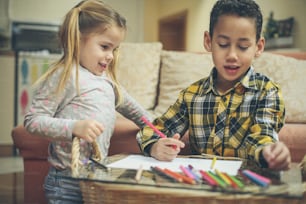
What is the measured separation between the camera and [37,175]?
158cm

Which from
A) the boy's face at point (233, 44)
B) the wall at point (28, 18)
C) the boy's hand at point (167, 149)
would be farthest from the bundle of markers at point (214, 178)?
the wall at point (28, 18)

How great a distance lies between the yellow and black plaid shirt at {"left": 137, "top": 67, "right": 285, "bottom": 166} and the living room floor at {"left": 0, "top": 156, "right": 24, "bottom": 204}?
3.63 feet

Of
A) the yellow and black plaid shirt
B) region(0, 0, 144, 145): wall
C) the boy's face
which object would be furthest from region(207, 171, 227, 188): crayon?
region(0, 0, 144, 145): wall

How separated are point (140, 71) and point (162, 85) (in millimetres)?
133

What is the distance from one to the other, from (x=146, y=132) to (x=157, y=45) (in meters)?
1.22

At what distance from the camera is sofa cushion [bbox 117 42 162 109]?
2.05 meters

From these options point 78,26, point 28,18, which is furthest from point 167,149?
point 28,18

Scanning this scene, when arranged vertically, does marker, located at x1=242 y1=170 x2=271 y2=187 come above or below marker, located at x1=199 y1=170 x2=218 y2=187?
above

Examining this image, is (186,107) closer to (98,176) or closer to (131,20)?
(98,176)

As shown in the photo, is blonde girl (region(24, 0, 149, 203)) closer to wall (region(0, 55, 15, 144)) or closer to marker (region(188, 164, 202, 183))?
marker (region(188, 164, 202, 183))

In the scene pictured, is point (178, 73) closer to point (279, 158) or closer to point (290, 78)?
point (290, 78)

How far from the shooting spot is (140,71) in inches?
82.4

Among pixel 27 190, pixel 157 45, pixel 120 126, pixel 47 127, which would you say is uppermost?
pixel 157 45

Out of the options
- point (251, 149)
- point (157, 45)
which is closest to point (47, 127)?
point (251, 149)
